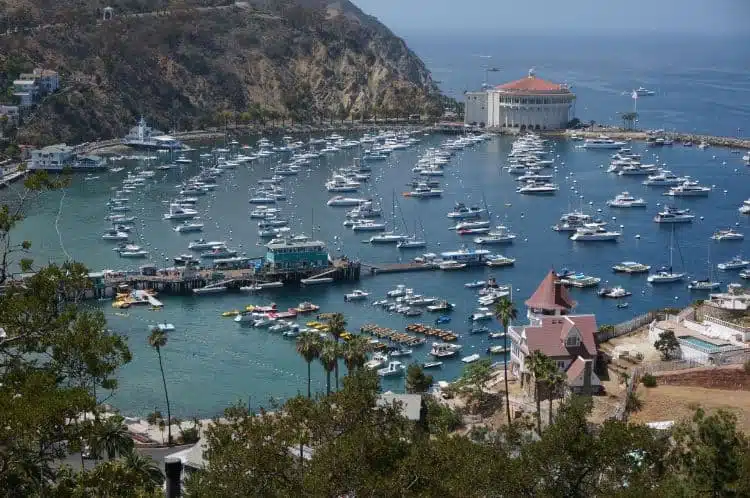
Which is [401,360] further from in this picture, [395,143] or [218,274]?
[395,143]

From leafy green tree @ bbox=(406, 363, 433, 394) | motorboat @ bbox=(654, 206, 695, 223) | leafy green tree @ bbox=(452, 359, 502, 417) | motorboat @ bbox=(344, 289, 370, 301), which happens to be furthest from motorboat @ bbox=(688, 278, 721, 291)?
leafy green tree @ bbox=(452, 359, 502, 417)

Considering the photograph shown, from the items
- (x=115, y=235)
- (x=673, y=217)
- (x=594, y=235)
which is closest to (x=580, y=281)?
(x=594, y=235)

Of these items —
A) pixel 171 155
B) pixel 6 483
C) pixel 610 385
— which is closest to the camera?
pixel 6 483

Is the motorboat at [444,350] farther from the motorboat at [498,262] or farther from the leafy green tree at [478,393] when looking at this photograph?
the motorboat at [498,262]

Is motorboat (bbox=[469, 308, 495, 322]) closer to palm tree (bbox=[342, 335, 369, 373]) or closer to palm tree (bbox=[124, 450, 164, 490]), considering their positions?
palm tree (bbox=[342, 335, 369, 373])

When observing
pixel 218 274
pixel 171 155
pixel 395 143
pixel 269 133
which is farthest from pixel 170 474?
pixel 269 133

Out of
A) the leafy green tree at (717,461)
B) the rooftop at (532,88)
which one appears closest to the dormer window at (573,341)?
the leafy green tree at (717,461)

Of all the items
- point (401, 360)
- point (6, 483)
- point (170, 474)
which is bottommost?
point (401, 360)
